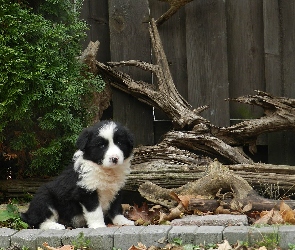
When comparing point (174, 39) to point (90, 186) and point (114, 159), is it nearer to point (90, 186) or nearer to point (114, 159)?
point (114, 159)

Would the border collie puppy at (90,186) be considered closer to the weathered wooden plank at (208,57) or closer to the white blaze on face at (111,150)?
the white blaze on face at (111,150)

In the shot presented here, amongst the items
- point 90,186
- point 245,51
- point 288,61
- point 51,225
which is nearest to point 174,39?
point 245,51

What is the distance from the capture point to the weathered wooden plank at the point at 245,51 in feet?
26.1

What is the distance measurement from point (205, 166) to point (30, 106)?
Result: 2068 millimetres

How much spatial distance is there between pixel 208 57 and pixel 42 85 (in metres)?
2.32

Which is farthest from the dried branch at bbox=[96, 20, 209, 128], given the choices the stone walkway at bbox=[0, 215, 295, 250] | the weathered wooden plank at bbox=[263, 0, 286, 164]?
the stone walkway at bbox=[0, 215, 295, 250]

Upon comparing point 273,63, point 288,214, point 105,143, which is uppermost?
point 273,63

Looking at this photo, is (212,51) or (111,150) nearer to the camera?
(111,150)

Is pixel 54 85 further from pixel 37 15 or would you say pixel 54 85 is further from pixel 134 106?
pixel 134 106

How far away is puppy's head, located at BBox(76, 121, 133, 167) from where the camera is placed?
19.8ft

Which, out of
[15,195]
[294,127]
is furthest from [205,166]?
[15,195]

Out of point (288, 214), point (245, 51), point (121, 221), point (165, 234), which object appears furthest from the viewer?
point (245, 51)

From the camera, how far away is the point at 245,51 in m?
8.02

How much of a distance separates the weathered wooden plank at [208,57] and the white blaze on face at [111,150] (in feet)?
7.25
